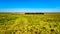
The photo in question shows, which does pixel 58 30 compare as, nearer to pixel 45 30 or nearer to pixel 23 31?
pixel 45 30

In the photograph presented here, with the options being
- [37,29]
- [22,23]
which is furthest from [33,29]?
[22,23]

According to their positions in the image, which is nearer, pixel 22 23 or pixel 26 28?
pixel 26 28

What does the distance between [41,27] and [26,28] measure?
66.1 inches

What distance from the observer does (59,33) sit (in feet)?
43.9

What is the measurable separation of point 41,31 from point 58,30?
1.80m

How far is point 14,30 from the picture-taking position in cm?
1401

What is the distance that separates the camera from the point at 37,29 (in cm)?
1403

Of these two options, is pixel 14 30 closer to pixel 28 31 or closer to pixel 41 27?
pixel 28 31

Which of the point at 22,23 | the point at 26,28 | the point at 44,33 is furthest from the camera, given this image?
the point at 22,23

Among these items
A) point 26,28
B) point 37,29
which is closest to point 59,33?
point 37,29

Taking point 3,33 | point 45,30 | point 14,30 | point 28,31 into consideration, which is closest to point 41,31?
point 45,30

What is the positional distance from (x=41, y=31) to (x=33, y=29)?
0.89 m

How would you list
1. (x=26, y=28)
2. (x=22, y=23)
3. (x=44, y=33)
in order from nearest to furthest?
(x=44, y=33), (x=26, y=28), (x=22, y=23)

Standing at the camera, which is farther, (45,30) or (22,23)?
(22,23)
